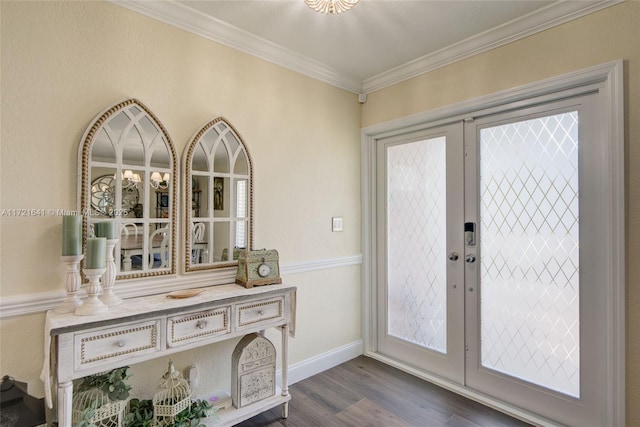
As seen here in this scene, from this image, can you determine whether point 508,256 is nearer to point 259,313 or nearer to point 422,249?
point 422,249

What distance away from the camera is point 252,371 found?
6.79 feet

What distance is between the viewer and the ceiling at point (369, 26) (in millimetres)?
1962

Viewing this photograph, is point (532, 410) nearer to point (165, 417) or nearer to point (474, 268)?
point (474, 268)

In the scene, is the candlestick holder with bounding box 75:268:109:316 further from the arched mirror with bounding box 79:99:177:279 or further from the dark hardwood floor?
the dark hardwood floor

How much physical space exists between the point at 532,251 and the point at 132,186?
249 cm

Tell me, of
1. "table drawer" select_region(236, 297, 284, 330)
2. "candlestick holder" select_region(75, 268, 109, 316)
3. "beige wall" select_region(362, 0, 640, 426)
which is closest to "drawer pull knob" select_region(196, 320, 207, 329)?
"table drawer" select_region(236, 297, 284, 330)

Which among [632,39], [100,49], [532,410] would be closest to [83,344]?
[100,49]

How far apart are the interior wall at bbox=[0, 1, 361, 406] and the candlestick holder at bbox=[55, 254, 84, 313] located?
137 mm

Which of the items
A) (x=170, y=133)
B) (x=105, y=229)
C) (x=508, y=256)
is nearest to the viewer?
(x=105, y=229)

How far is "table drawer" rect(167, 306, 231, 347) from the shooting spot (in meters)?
1.70

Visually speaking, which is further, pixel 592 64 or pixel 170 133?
pixel 170 133

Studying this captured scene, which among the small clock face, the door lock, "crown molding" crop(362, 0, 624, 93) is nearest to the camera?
"crown molding" crop(362, 0, 624, 93)

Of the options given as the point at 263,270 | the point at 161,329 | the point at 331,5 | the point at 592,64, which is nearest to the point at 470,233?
the point at 592,64

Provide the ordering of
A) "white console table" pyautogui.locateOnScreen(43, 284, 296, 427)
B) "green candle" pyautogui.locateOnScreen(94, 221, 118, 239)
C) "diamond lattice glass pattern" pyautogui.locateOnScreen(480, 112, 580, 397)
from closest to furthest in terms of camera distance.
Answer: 1. "white console table" pyautogui.locateOnScreen(43, 284, 296, 427)
2. "green candle" pyautogui.locateOnScreen(94, 221, 118, 239)
3. "diamond lattice glass pattern" pyautogui.locateOnScreen(480, 112, 580, 397)
